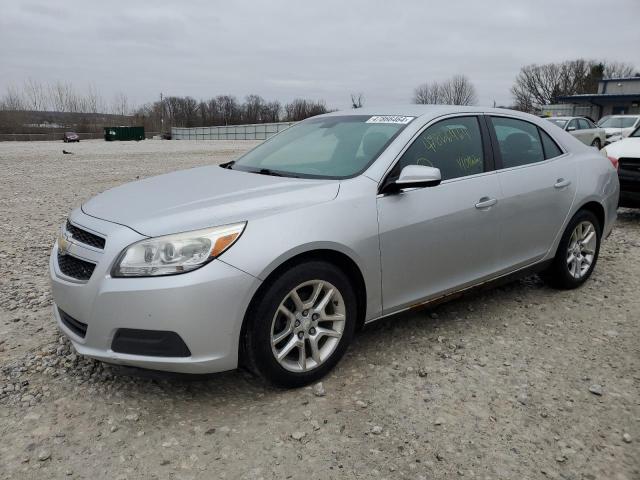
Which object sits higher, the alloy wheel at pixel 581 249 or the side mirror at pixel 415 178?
the side mirror at pixel 415 178

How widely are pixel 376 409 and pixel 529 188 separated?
6.85 ft

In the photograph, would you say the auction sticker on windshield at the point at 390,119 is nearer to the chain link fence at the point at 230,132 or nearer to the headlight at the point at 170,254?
the headlight at the point at 170,254

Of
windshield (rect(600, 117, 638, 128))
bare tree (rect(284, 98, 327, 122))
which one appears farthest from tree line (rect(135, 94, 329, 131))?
windshield (rect(600, 117, 638, 128))

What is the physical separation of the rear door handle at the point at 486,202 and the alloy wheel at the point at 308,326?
1.24 metres

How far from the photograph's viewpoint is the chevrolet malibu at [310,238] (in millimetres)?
2486

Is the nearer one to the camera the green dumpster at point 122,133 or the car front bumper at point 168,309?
the car front bumper at point 168,309

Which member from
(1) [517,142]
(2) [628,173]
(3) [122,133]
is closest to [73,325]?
(1) [517,142]

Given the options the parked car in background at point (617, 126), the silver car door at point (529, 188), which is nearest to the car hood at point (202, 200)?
the silver car door at point (529, 188)

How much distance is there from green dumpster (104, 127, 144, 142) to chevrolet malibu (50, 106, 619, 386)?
60845 millimetres

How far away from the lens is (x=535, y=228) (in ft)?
13.0

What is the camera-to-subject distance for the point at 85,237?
276 cm

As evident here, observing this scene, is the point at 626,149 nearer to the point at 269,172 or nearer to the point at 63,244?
the point at 269,172

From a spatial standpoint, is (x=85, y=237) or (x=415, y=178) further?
(x=415, y=178)

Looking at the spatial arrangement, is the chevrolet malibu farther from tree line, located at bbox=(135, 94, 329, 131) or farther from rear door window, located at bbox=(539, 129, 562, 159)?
tree line, located at bbox=(135, 94, 329, 131)
